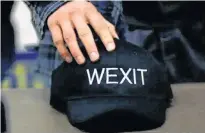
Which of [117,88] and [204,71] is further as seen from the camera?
[204,71]

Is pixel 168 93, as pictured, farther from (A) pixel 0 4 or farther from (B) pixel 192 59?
(A) pixel 0 4

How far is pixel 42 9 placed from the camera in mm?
925

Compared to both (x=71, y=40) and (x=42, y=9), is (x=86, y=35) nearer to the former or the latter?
(x=71, y=40)

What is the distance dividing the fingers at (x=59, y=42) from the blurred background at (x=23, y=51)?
1.00ft

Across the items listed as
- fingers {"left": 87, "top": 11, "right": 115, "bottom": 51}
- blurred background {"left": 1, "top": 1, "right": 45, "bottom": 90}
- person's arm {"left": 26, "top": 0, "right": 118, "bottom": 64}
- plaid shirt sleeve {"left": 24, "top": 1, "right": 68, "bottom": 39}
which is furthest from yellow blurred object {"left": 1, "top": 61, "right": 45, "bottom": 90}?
fingers {"left": 87, "top": 11, "right": 115, "bottom": 51}

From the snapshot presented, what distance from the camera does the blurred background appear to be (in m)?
1.11

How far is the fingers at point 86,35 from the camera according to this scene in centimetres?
72

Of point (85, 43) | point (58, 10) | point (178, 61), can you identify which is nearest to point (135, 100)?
point (85, 43)

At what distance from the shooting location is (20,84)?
1103 mm

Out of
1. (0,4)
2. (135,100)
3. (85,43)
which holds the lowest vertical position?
(135,100)

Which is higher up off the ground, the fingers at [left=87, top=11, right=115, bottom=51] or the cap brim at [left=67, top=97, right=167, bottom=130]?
the fingers at [left=87, top=11, right=115, bottom=51]

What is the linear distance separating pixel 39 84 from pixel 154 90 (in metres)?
0.48

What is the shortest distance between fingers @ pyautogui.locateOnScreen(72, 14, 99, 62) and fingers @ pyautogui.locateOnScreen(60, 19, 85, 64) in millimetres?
14

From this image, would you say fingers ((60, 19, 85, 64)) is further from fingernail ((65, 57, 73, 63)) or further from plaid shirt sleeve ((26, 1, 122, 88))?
plaid shirt sleeve ((26, 1, 122, 88))
